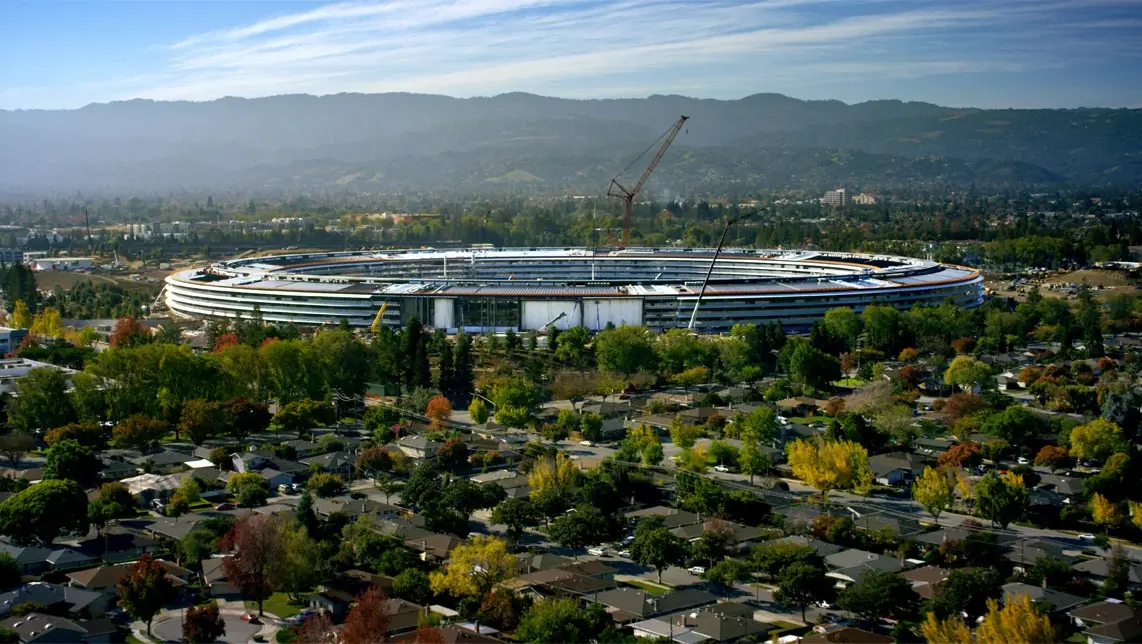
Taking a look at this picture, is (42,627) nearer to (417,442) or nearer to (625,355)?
(417,442)

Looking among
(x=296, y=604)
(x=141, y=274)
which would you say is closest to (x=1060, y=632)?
(x=296, y=604)

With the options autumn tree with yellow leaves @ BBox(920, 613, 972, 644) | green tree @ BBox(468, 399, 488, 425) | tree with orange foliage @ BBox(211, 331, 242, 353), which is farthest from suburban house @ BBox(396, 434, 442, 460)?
autumn tree with yellow leaves @ BBox(920, 613, 972, 644)

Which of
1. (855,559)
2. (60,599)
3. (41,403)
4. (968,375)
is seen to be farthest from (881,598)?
(41,403)

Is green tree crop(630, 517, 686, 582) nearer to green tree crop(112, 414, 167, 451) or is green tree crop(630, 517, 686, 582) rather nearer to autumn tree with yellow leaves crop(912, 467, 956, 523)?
autumn tree with yellow leaves crop(912, 467, 956, 523)

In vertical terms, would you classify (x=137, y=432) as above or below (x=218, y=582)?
above

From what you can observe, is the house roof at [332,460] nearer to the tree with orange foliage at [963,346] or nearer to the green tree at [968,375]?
the green tree at [968,375]

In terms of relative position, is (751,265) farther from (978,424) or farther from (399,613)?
(399,613)

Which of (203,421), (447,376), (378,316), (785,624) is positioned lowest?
(785,624)
